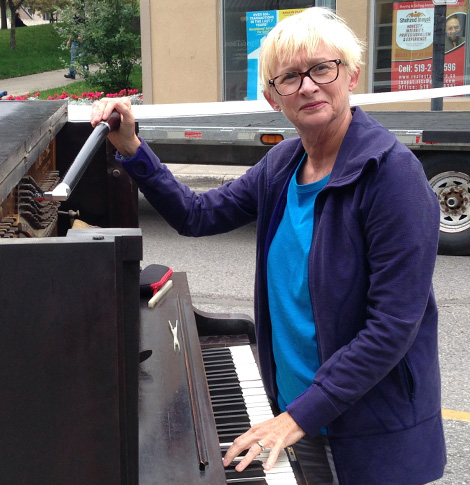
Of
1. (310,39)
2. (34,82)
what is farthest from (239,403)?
(34,82)

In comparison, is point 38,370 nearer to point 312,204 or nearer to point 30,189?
point 312,204

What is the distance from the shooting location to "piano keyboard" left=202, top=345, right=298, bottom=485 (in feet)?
5.41

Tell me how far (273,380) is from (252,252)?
517 cm

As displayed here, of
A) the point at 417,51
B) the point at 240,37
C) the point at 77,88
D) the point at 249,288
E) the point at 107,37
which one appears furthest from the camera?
the point at 77,88

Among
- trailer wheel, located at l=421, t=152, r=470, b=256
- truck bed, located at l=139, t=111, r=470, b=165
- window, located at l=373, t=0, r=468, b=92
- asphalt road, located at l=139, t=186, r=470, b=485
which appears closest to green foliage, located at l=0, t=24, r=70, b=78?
window, located at l=373, t=0, r=468, b=92

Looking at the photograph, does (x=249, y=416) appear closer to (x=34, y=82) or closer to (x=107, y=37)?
(x=107, y=37)

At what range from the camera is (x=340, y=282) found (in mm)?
1678

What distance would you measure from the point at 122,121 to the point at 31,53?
2879 centimetres

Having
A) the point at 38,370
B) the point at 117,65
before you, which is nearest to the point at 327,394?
the point at 38,370

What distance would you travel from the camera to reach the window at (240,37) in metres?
12.0

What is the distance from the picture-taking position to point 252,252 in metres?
7.16

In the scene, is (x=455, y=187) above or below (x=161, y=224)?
above

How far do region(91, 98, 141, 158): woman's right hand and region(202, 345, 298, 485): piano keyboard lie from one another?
68cm

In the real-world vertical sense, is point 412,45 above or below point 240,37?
below
